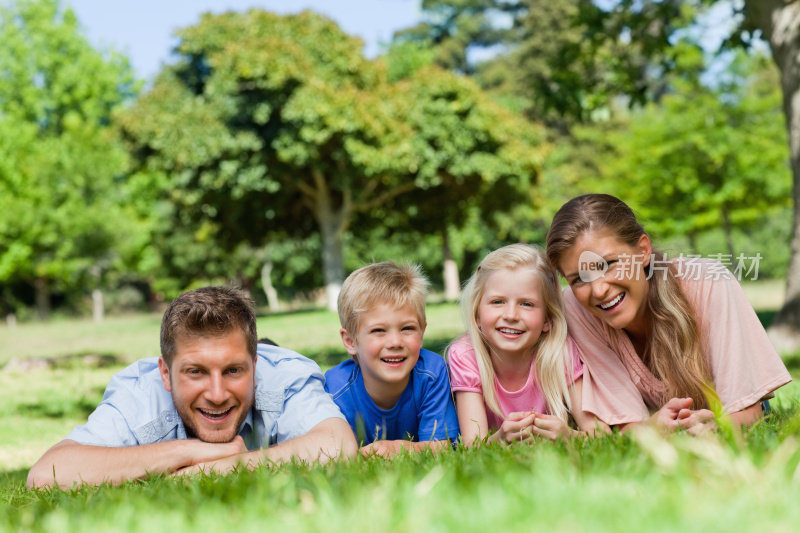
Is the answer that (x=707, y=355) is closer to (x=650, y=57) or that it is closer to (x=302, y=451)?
(x=302, y=451)

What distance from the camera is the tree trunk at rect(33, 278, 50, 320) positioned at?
151 feet

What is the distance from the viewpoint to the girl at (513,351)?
4.42m

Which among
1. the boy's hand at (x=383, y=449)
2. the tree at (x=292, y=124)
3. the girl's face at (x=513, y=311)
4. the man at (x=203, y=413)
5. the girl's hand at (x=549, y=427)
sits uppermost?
the tree at (x=292, y=124)

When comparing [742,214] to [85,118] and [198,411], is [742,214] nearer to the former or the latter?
[198,411]

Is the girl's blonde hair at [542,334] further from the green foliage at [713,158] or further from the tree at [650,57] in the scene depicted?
the green foliage at [713,158]

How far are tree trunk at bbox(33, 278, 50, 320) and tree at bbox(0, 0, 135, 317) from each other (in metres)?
0.06

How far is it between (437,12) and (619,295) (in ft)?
179

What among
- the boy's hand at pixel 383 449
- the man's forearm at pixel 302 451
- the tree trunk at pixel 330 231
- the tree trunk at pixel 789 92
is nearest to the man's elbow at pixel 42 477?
the man's forearm at pixel 302 451

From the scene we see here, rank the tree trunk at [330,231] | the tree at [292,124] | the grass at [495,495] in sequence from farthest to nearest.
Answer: the tree trunk at [330,231]
the tree at [292,124]
the grass at [495,495]

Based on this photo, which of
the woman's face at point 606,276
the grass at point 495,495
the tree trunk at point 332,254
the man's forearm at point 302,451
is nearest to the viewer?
the grass at point 495,495

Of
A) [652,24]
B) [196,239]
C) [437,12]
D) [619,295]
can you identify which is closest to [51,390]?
[619,295]

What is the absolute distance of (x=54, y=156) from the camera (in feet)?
137

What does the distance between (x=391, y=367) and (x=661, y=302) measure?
154cm

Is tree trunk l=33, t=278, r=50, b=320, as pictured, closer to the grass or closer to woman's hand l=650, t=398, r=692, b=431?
the grass
